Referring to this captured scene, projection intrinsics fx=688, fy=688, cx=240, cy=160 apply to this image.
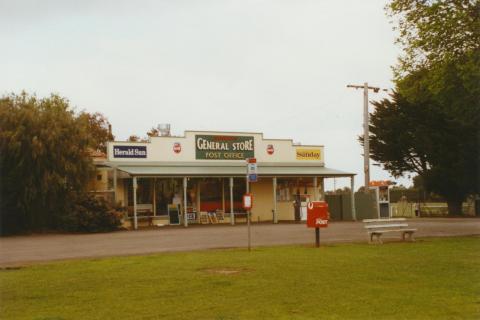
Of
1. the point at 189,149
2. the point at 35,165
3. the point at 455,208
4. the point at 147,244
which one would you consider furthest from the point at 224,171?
the point at 455,208

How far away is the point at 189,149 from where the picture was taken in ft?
121

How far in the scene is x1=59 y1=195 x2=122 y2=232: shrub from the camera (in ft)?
99.0

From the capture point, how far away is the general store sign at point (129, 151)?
34812mm

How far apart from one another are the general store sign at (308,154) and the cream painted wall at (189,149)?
15 centimetres

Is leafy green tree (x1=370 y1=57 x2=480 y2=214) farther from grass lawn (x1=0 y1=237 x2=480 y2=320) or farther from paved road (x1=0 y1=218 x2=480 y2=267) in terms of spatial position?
grass lawn (x1=0 y1=237 x2=480 y2=320)

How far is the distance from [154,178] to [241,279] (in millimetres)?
23876

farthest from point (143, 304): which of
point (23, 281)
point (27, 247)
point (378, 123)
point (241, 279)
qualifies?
point (378, 123)

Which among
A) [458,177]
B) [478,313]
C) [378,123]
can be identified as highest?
[378,123]

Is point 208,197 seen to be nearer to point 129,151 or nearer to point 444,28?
point 129,151

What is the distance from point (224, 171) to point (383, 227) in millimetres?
15872

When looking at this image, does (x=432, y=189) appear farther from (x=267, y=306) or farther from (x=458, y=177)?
(x=267, y=306)

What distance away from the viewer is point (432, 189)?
45438 mm

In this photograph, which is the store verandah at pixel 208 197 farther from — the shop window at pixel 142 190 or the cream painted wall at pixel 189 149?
the cream painted wall at pixel 189 149

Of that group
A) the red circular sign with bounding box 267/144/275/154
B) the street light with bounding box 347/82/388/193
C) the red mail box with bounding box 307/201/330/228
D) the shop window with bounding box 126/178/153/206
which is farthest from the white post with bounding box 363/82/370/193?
the red mail box with bounding box 307/201/330/228
